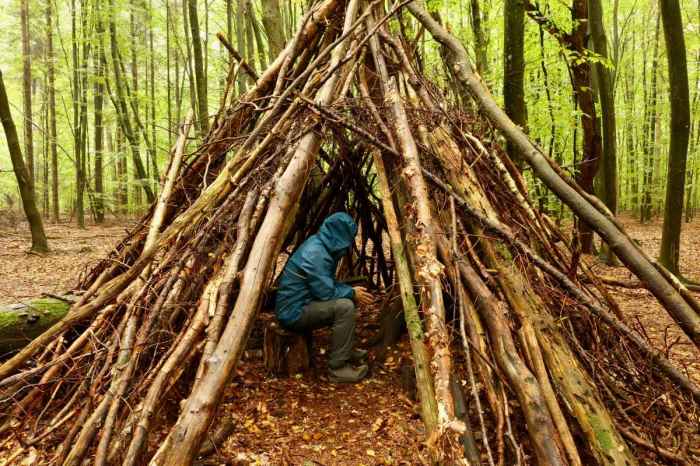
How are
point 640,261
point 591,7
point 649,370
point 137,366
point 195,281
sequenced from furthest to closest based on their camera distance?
point 591,7
point 195,281
point 649,370
point 137,366
point 640,261

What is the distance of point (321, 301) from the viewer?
3.89 m

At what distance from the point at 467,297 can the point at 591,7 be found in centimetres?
683

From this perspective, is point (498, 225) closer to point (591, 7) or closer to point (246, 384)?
point (246, 384)

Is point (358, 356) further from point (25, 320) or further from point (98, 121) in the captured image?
point (98, 121)

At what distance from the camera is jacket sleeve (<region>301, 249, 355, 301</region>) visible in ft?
12.6

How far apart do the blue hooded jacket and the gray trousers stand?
0.06 meters

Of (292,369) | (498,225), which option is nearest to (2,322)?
(292,369)

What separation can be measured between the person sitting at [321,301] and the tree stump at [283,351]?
100mm

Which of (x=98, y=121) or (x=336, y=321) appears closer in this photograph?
(x=336, y=321)

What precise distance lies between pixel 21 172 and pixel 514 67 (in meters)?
8.86

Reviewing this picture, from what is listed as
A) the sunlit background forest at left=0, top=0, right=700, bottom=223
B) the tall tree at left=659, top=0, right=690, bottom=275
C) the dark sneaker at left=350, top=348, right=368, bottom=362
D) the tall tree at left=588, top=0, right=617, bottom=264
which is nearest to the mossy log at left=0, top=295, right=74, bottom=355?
the dark sneaker at left=350, top=348, right=368, bottom=362

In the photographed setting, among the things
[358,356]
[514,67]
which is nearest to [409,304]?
[358,356]

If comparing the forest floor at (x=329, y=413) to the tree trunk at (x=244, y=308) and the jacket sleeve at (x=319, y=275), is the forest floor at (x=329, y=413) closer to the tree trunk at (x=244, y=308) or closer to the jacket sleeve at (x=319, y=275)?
the jacket sleeve at (x=319, y=275)

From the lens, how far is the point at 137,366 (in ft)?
9.07
